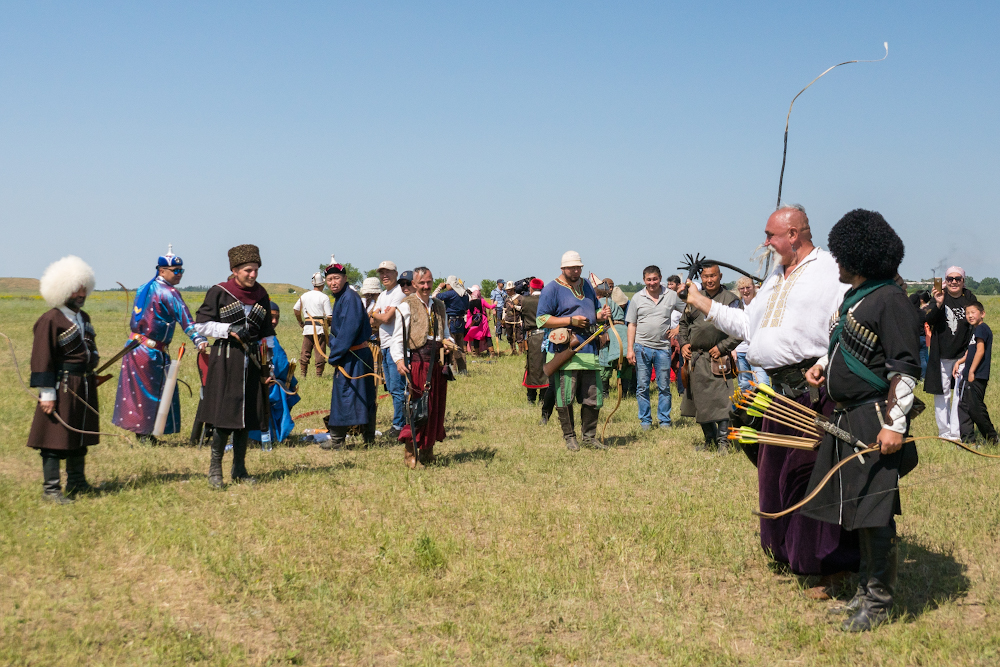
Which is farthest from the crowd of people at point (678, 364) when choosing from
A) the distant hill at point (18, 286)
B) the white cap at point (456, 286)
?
the distant hill at point (18, 286)

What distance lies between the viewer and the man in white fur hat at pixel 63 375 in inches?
260

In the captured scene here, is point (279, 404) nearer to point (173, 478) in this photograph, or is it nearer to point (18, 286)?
point (173, 478)

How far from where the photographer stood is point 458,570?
17.3 feet

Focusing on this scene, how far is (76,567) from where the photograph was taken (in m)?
5.34

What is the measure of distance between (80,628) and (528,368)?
7.77 m

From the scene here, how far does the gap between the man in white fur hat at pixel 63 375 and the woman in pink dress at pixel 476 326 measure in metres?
13.5

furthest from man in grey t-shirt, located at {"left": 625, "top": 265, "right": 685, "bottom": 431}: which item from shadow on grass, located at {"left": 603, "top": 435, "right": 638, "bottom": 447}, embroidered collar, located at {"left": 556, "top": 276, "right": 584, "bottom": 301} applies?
embroidered collar, located at {"left": 556, "top": 276, "right": 584, "bottom": 301}

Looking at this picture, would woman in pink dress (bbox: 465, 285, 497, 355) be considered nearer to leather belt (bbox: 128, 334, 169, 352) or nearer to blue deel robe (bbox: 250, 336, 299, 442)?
blue deel robe (bbox: 250, 336, 299, 442)

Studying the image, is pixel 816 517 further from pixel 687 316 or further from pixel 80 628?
pixel 687 316

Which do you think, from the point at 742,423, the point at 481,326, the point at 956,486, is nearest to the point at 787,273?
the point at 742,423

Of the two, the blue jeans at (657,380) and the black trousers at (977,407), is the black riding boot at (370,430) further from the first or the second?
the black trousers at (977,407)

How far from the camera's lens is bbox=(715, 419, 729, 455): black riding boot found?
350 inches

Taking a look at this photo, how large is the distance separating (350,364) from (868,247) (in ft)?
20.4

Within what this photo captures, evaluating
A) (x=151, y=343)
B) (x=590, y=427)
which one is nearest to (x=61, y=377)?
(x=151, y=343)
